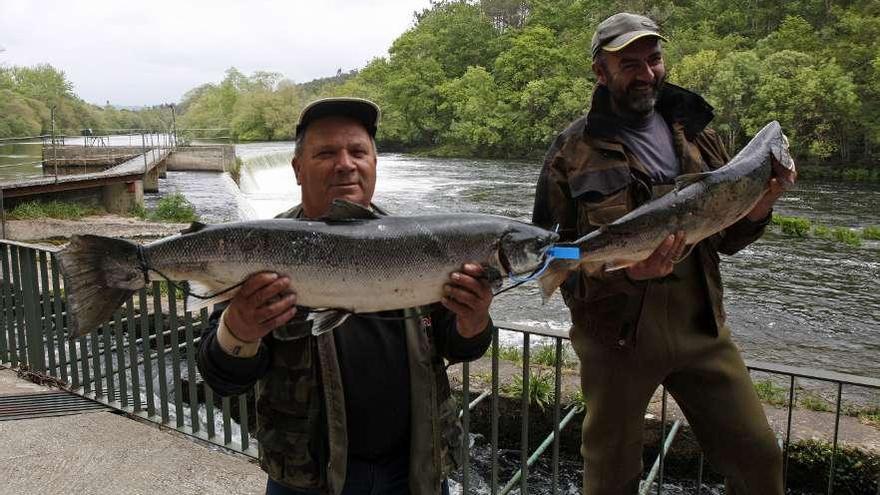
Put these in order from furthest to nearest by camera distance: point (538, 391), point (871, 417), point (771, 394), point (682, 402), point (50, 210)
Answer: point (50, 210) → point (771, 394) → point (538, 391) → point (871, 417) → point (682, 402)

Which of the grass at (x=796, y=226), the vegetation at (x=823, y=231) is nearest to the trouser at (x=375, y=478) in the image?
the vegetation at (x=823, y=231)

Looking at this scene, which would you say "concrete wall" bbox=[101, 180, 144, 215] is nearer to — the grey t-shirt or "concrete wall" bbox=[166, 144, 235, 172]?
"concrete wall" bbox=[166, 144, 235, 172]

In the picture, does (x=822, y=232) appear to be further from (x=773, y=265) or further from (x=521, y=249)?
(x=521, y=249)

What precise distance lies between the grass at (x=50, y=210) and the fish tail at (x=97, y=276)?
54.0 feet

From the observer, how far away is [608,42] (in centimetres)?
331

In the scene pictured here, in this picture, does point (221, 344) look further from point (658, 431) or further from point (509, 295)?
point (509, 295)

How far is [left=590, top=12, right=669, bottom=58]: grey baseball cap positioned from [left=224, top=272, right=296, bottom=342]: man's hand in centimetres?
212

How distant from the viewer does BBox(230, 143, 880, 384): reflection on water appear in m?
11.7

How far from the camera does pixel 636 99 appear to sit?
3.35 meters

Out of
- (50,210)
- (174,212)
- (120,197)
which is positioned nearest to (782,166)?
(50,210)

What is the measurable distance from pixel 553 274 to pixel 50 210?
726 inches

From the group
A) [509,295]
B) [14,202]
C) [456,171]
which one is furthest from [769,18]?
[14,202]

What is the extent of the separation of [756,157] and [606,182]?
26.3 inches

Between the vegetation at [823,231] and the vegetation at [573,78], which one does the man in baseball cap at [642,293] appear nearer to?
the vegetation at [823,231]
